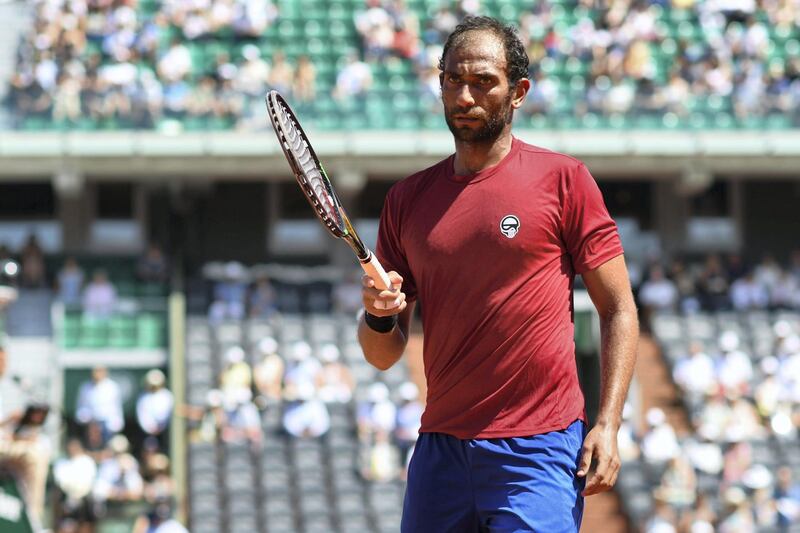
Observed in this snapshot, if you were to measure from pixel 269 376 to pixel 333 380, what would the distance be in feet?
2.44

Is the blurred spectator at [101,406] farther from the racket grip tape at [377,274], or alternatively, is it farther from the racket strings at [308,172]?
the racket grip tape at [377,274]

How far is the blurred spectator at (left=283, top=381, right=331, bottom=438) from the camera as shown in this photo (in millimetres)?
17234

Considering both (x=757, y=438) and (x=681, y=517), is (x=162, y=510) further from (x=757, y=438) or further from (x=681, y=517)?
(x=757, y=438)

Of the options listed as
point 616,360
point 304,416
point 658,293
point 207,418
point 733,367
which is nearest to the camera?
point 616,360

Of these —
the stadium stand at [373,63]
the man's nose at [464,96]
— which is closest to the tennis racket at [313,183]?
the man's nose at [464,96]

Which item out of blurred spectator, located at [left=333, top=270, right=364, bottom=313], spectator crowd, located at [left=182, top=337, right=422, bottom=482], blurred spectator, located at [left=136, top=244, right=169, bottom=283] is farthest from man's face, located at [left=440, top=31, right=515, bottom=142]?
blurred spectator, located at [left=136, top=244, right=169, bottom=283]

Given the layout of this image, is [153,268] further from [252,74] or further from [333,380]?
[333,380]

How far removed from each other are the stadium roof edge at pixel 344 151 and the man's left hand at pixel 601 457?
1624 cm

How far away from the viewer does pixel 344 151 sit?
20828 millimetres

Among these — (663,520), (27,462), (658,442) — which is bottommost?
(663,520)

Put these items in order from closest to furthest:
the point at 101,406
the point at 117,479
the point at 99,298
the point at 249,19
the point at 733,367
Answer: the point at 117,479
the point at 101,406
the point at 733,367
the point at 99,298
the point at 249,19

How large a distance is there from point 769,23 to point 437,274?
782 inches

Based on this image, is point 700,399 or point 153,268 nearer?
point 700,399

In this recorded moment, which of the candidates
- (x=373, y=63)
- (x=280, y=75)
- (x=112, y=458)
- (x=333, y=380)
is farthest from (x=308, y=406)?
(x=373, y=63)
